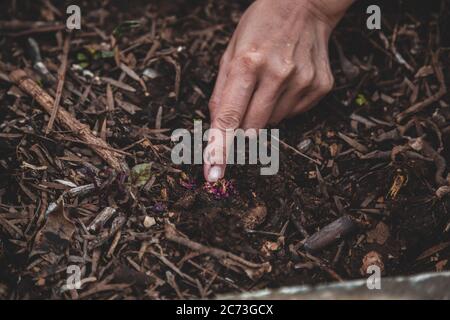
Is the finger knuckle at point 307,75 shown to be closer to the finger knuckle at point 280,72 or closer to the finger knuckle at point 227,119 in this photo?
the finger knuckle at point 280,72

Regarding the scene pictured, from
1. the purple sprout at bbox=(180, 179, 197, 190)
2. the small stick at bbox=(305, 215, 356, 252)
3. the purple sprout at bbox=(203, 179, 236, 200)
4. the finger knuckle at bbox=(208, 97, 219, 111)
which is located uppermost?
the finger knuckle at bbox=(208, 97, 219, 111)

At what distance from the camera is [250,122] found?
192 cm

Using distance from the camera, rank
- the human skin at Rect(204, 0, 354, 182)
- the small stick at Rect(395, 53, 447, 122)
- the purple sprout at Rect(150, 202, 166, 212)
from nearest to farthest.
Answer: the purple sprout at Rect(150, 202, 166, 212) < the human skin at Rect(204, 0, 354, 182) < the small stick at Rect(395, 53, 447, 122)

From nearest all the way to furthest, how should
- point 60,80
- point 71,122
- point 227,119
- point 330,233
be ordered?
1. point 330,233
2. point 227,119
3. point 71,122
4. point 60,80

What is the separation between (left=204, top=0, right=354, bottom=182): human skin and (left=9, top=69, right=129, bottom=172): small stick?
1.18 feet

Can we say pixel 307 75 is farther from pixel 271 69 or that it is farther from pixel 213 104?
pixel 213 104

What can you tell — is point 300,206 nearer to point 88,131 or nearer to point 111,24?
point 88,131

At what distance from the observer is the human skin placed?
1845 millimetres

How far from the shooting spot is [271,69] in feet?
6.14

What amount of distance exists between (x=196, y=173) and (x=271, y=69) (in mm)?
498

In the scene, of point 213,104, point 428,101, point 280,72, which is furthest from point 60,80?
point 428,101

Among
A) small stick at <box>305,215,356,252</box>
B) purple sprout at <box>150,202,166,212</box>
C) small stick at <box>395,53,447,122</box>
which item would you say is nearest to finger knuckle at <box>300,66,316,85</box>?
small stick at <box>395,53,447,122</box>

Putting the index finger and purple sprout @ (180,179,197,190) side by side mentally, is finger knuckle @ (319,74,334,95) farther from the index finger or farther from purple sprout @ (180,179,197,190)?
purple sprout @ (180,179,197,190)
